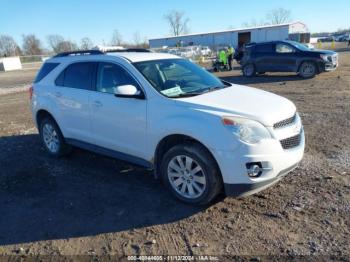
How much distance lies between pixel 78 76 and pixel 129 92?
5.26ft

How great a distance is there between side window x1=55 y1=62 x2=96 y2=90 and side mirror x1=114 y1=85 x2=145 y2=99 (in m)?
1.06

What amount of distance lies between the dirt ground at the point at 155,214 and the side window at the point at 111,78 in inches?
55.0

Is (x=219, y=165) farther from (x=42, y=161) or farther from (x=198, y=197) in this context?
(x=42, y=161)

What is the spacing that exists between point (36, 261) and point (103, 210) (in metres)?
1.06

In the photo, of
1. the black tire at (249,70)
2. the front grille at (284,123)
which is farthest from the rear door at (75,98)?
the black tire at (249,70)

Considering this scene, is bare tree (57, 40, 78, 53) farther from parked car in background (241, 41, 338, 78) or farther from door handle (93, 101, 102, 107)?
door handle (93, 101, 102, 107)

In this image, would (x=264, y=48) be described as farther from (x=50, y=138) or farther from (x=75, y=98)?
(x=75, y=98)

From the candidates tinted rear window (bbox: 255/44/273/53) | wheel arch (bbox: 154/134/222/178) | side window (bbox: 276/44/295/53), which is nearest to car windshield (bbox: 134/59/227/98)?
wheel arch (bbox: 154/134/222/178)

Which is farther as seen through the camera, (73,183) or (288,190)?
(73,183)

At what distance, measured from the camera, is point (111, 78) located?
4.97m

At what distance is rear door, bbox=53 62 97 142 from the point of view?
5.29m

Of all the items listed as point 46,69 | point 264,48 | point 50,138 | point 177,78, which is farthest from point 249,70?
point 177,78

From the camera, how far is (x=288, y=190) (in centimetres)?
448

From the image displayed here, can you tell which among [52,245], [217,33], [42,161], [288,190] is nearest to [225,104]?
[288,190]
